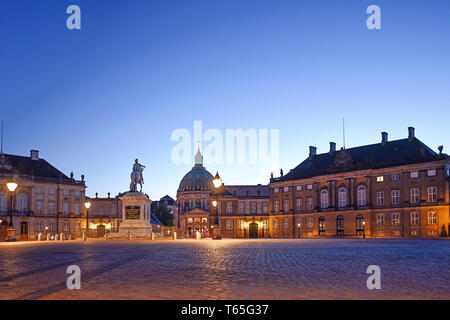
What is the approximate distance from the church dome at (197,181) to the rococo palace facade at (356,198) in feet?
180

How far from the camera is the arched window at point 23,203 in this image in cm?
7806

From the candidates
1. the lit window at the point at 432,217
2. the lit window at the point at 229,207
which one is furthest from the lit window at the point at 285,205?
the lit window at the point at 432,217

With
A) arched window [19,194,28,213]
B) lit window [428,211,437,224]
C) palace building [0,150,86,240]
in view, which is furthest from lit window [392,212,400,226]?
arched window [19,194,28,213]

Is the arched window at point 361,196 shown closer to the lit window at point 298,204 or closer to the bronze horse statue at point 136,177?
the lit window at point 298,204

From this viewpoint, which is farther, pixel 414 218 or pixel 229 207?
pixel 229 207

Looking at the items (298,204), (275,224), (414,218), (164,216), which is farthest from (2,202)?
(164,216)

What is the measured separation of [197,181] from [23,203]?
7898 cm

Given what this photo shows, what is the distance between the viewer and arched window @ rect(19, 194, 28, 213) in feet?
256

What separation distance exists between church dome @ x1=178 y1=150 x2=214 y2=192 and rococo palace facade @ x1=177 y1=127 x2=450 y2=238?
180 feet

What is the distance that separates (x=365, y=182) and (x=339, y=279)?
214 feet

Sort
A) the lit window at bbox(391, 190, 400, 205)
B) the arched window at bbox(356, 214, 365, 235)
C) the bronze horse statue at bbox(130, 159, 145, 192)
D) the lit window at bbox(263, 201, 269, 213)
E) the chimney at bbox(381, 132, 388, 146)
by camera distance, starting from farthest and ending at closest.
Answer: the lit window at bbox(263, 201, 269, 213)
the chimney at bbox(381, 132, 388, 146)
the arched window at bbox(356, 214, 365, 235)
the lit window at bbox(391, 190, 400, 205)
the bronze horse statue at bbox(130, 159, 145, 192)

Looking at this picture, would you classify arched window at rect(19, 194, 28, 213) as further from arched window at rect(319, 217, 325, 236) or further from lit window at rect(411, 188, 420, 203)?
lit window at rect(411, 188, 420, 203)

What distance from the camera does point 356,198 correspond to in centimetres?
7344

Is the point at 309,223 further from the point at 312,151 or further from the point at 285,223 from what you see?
the point at 312,151
